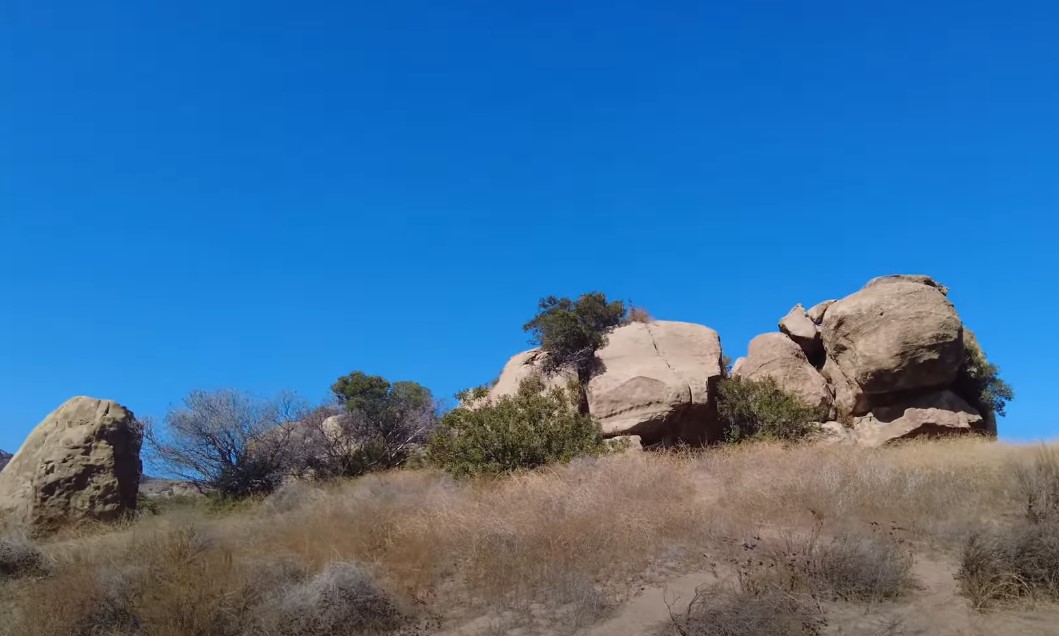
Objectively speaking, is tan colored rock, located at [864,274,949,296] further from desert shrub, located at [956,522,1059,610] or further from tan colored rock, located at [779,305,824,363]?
desert shrub, located at [956,522,1059,610]

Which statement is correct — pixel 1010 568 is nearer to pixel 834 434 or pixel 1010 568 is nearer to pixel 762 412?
pixel 762 412

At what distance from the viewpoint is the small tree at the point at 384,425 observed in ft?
72.8

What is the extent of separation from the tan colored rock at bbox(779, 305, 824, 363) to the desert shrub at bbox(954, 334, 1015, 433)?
3.72 metres

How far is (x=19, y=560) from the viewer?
33.6 feet

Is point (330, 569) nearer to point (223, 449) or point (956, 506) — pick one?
point (956, 506)

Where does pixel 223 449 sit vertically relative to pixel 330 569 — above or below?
above

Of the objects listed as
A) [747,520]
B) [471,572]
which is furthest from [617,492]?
[471,572]

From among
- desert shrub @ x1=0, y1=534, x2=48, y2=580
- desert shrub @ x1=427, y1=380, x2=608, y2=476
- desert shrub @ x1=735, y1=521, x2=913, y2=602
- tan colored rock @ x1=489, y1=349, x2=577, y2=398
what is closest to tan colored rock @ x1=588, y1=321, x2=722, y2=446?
desert shrub @ x1=427, y1=380, x2=608, y2=476

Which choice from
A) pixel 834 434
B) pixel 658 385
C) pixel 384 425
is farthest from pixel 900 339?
pixel 384 425

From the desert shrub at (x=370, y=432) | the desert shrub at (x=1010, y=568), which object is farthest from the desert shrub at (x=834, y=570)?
the desert shrub at (x=370, y=432)

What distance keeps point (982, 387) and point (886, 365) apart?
3.97m

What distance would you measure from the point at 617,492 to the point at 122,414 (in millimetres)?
11656

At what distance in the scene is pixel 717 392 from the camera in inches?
752

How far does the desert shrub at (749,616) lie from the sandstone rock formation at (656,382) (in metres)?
9.93
